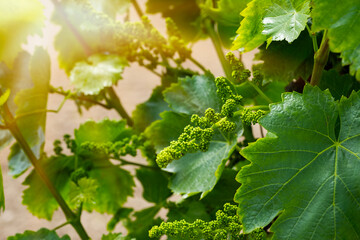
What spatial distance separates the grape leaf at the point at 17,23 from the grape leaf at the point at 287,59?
219 mm

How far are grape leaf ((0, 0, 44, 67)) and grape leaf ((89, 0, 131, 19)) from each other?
Result: 135 millimetres

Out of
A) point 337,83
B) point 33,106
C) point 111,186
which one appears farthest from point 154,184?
point 337,83

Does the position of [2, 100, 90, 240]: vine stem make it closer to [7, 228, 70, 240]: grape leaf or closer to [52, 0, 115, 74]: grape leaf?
[7, 228, 70, 240]: grape leaf

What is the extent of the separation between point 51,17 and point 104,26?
14 cm

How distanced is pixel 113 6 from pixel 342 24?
394 millimetres

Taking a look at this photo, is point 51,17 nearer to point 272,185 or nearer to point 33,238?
point 33,238

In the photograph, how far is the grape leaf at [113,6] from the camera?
0.58 m

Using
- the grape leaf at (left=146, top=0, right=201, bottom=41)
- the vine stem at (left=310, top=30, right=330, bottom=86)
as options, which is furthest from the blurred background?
the vine stem at (left=310, top=30, right=330, bottom=86)

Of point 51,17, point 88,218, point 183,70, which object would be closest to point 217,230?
point 183,70

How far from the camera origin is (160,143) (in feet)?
1.35

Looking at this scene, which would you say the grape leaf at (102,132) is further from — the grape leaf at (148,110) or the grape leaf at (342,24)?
the grape leaf at (342,24)

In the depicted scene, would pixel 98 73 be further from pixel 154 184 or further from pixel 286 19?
pixel 286 19

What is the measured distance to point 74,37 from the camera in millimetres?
575

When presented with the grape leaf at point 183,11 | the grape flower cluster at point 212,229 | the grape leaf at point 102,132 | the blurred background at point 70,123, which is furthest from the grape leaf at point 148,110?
the blurred background at point 70,123
